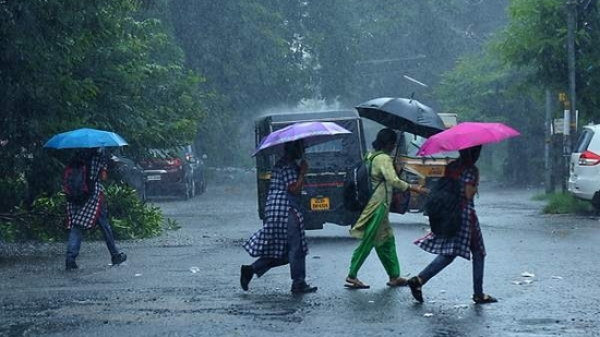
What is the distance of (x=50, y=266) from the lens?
15.6 metres

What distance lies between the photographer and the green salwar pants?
12164 millimetres

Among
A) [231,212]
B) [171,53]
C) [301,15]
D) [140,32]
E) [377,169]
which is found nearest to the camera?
[377,169]

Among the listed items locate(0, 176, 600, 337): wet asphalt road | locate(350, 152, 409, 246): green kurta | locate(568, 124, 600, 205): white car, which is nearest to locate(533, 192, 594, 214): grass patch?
locate(568, 124, 600, 205): white car

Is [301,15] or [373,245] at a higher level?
[301,15]

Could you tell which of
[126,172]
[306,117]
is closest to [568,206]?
[306,117]

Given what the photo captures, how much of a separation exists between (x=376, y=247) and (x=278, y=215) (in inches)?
42.1

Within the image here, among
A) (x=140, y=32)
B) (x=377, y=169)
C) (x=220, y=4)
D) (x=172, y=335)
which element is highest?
(x=220, y=4)

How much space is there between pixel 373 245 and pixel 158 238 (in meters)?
9.35

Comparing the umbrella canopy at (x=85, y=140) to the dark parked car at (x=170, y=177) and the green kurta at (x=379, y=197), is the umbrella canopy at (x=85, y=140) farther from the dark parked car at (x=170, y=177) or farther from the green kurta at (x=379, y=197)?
the dark parked car at (x=170, y=177)

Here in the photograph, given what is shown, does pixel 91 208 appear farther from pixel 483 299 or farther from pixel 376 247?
pixel 483 299

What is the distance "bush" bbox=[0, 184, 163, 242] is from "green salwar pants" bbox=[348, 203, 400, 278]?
746cm

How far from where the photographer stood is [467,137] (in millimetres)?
10641

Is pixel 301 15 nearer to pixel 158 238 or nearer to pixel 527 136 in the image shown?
pixel 527 136

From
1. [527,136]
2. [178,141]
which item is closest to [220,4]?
[527,136]
